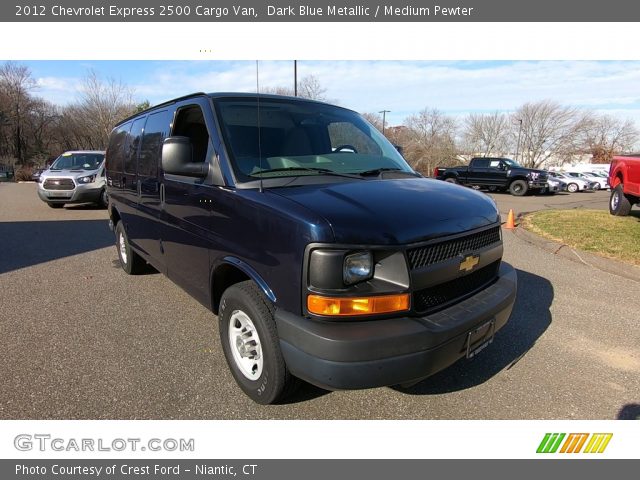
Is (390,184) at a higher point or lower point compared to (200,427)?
higher

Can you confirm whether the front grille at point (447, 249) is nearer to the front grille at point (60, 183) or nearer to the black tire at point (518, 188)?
the front grille at point (60, 183)

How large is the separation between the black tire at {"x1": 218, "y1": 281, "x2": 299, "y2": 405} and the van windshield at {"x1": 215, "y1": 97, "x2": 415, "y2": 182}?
802 millimetres

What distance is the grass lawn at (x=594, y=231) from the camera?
662 cm

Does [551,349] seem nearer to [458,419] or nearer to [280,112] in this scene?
[458,419]

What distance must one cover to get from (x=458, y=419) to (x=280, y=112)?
8.53 feet

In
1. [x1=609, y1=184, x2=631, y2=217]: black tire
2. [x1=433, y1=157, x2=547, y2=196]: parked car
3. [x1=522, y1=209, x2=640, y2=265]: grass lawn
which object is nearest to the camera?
[x1=522, y1=209, x2=640, y2=265]: grass lawn

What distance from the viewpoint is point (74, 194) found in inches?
468

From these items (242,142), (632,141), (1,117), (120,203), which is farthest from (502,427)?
(632,141)

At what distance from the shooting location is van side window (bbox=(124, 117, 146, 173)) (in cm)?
453

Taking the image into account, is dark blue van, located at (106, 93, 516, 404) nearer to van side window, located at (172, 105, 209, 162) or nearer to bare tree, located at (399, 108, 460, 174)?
van side window, located at (172, 105, 209, 162)

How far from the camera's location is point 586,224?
29.8ft

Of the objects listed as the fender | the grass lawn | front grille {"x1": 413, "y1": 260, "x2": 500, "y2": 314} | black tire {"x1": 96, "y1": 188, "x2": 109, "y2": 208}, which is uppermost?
the fender

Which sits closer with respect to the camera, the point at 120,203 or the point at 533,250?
the point at 120,203

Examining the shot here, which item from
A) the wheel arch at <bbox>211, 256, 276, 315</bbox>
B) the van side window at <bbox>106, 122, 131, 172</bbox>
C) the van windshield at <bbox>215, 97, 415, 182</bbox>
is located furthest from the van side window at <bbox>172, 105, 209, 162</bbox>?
the van side window at <bbox>106, 122, 131, 172</bbox>
